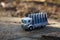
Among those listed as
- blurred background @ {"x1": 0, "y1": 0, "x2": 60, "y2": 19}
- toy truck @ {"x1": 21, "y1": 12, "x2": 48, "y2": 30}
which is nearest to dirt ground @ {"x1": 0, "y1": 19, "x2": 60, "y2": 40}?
toy truck @ {"x1": 21, "y1": 12, "x2": 48, "y2": 30}

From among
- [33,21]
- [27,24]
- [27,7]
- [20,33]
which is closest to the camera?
[20,33]

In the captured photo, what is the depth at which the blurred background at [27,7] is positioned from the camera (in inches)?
1531

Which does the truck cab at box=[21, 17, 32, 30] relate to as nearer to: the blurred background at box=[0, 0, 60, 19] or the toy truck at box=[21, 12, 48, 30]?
the toy truck at box=[21, 12, 48, 30]

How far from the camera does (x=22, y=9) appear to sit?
40.3 meters

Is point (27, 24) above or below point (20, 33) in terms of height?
above

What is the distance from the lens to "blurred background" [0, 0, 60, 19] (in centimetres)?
3888

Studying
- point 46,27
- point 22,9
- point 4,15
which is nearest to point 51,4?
point 22,9

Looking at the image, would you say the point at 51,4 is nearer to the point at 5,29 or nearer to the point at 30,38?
the point at 5,29

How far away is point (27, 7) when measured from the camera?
40875 millimetres

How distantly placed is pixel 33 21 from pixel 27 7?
14004 millimetres

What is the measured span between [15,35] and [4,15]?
1523 cm

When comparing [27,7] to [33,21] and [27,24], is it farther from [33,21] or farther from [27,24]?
[27,24]

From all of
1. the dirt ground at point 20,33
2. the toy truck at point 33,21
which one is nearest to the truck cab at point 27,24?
the toy truck at point 33,21

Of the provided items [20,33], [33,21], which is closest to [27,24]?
[33,21]
